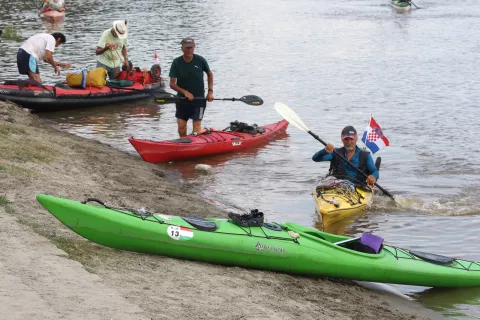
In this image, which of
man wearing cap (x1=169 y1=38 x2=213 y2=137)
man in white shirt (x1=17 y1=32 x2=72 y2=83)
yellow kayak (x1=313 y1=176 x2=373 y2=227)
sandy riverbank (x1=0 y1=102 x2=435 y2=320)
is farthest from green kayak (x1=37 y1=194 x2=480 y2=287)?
man in white shirt (x1=17 y1=32 x2=72 y2=83)

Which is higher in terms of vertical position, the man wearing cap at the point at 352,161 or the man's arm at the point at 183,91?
the man's arm at the point at 183,91

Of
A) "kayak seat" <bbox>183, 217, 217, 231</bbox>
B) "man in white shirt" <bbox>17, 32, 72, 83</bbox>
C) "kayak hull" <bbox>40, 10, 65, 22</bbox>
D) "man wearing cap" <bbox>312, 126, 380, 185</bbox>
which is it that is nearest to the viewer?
"kayak seat" <bbox>183, 217, 217, 231</bbox>

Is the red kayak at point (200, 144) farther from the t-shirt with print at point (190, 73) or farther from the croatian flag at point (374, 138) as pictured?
the croatian flag at point (374, 138)

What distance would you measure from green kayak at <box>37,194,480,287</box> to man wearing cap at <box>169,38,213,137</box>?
442cm

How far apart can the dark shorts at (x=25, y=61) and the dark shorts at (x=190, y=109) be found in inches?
135

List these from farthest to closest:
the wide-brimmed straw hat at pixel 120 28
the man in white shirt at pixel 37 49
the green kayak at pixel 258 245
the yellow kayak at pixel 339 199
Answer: the wide-brimmed straw hat at pixel 120 28
the man in white shirt at pixel 37 49
the yellow kayak at pixel 339 199
the green kayak at pixel 258 245

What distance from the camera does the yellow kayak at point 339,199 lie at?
30.4 feet

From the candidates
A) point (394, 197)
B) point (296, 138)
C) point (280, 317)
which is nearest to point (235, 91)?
point (296, 138)

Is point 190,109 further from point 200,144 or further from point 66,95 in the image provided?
point 66,95

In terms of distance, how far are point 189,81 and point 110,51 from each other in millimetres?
4693

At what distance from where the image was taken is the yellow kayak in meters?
9.26

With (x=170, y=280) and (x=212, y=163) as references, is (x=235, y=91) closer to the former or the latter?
(x=212, y=163)

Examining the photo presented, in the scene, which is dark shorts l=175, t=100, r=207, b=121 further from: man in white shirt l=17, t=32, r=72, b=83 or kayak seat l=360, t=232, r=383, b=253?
kayak seat l=360, t=232, r=383, b=253

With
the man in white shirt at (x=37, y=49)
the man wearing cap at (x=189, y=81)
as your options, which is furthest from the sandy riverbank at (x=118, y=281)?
the man in white shirt at (x=37, y=49)
